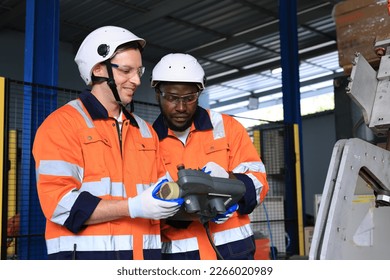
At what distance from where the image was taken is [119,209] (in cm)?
199

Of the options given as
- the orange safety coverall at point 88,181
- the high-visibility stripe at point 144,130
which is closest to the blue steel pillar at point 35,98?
the high-visibility stripe at point 144,130

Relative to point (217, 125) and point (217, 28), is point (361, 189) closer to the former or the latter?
point (217, 125)

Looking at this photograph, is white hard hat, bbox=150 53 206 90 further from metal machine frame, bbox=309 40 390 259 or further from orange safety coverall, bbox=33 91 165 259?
metal machine frame, bbox=309 40 390 259

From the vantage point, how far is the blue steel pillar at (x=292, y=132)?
6438mm

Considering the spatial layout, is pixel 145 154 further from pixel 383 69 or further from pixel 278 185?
pixel 278 185

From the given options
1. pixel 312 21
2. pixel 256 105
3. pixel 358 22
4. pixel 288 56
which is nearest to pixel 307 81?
pixel 256 105

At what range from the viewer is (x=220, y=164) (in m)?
2.51

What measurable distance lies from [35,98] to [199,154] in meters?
2.22

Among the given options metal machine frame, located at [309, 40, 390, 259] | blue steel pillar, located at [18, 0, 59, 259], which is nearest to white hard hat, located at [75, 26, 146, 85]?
metal machine frame, located at [309, 40, 390, 259]

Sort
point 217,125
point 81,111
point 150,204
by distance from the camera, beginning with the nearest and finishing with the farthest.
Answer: point 150,204, point 81,111, point 217,125

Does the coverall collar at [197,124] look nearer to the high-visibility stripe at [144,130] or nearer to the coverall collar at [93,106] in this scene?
the high-visibility stripe at [144,130]

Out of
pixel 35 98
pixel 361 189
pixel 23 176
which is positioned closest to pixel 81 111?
pixel 361 189

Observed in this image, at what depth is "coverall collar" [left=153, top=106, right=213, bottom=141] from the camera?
259 centimetres

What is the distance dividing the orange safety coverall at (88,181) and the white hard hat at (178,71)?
0.46 metres
